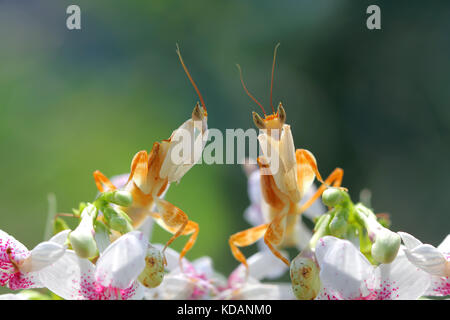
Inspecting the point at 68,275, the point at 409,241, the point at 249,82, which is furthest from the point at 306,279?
the point at 249,82

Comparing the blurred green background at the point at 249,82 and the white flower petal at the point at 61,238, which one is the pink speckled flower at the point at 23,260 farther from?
the blurred green background at the point at 249,82

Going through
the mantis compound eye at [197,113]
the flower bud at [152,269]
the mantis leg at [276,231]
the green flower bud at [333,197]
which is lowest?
the flower bud at [152,269]

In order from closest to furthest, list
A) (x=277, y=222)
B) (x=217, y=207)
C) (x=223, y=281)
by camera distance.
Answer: (x=277, y=222) < (x=223, y=281) < (x=217, y=207)

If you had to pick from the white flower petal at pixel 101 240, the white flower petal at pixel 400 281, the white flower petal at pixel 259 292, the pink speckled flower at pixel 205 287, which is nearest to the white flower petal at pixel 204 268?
the pink speckled flower at pixel 205 287

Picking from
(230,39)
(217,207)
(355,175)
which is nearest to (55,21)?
(230,39)

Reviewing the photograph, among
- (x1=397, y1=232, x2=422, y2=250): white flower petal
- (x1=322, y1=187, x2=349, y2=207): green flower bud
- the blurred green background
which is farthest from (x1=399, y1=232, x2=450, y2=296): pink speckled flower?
the blurred green background

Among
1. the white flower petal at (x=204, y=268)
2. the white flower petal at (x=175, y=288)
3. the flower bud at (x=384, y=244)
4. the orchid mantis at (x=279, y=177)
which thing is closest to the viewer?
the flower bud at (x=384, y=244)
